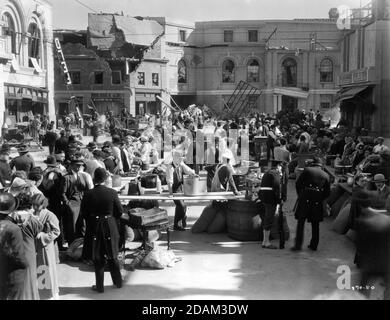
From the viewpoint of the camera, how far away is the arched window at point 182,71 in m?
46.8

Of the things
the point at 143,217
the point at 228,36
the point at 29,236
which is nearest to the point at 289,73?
the point at 228,36

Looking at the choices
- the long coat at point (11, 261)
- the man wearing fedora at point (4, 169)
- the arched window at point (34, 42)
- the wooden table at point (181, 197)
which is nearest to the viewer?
the long coat at point (11, 261)

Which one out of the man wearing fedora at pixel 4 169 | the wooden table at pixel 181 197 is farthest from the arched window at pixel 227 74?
the man wearing fedora at pixel 4 169

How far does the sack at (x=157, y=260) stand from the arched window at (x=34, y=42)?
23.9 metres

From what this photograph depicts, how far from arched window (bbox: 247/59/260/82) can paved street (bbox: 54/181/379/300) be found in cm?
3818

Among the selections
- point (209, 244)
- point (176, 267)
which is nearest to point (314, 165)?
point (209, 244)

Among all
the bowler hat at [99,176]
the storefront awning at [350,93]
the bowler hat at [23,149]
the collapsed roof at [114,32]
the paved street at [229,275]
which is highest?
the collapsed roof at [114,32]

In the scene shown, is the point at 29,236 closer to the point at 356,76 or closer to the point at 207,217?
the point at 207,217

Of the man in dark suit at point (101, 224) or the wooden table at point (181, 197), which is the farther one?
the wooden table at point (181, 197)

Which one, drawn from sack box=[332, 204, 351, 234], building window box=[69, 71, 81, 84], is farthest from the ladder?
sack box=[332, 204, 351, 234]

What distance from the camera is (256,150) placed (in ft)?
64.4

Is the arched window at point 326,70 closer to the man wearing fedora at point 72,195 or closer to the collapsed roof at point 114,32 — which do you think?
the collapsed roof at point 114,32

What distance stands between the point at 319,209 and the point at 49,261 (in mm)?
4449

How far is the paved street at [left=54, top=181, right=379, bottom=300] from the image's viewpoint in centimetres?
683
